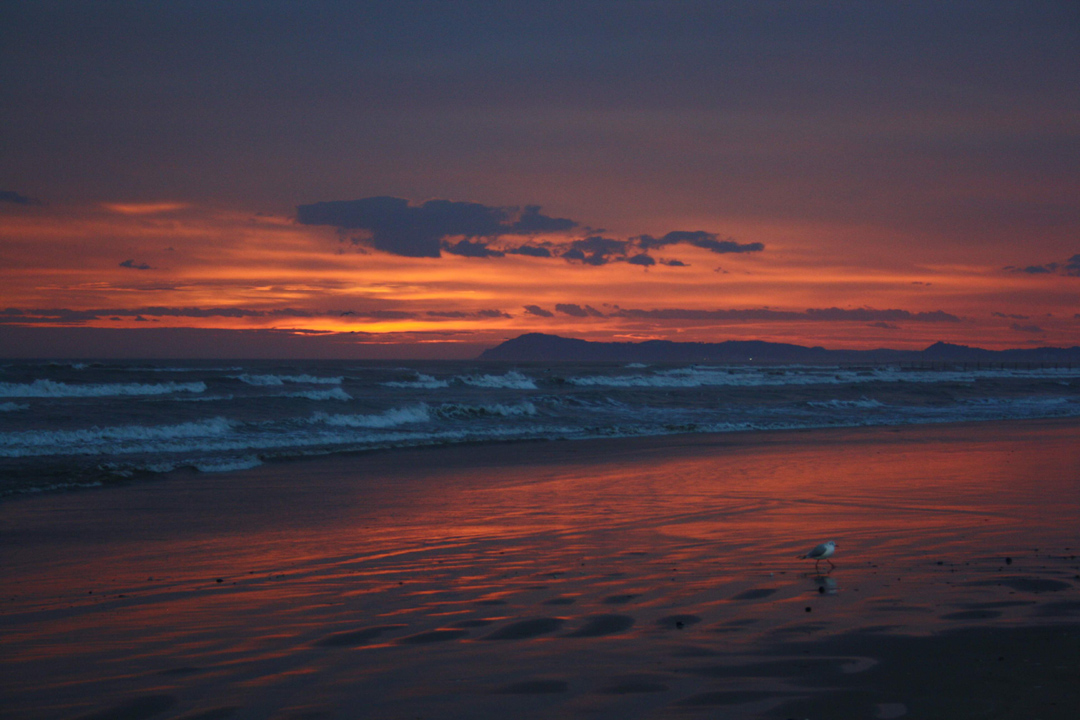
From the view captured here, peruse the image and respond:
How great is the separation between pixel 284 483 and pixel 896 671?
1116 centimetres

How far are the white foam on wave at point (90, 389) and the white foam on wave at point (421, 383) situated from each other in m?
11.9

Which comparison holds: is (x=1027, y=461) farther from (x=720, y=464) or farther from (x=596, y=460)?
(x=596, y=460)

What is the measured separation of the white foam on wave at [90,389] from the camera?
119 feet

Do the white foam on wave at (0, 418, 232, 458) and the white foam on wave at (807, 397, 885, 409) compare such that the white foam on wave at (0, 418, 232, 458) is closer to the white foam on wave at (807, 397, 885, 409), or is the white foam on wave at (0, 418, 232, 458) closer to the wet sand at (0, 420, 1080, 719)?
the wet sand at (0, 420, 1080, 719)

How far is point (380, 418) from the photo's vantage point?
27.1m

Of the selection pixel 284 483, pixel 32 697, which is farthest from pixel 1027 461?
pixel 32 697

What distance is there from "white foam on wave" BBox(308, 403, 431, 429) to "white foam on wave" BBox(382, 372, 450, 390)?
60.6ft

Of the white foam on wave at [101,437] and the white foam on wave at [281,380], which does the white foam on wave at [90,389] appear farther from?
the white foam on wave at [101,437]

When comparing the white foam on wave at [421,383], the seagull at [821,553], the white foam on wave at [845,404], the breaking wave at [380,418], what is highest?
the seagull at [821,553]

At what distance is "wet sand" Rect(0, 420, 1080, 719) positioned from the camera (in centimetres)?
462

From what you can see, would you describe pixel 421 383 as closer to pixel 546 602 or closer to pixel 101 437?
pixel 101 437

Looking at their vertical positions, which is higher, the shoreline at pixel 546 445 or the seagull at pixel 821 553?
the seagull at pixel 821 553

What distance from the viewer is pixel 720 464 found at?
53.4 ft

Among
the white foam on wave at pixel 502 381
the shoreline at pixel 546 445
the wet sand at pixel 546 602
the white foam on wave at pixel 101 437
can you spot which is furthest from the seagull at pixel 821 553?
the white foam on wave at pixel 502 381
